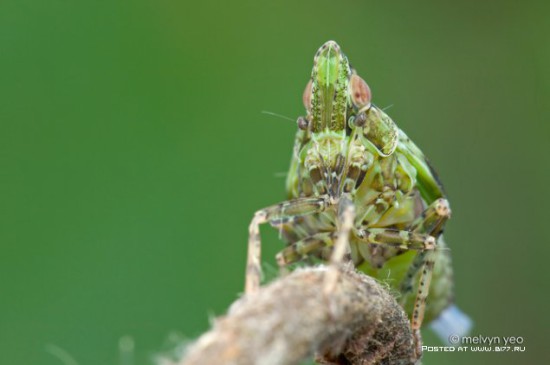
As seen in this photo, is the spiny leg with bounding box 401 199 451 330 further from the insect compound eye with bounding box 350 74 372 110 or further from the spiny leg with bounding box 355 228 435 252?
the insect compound eye with bounding box 350 74 372 110

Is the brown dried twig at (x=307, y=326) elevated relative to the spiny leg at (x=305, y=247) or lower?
lower

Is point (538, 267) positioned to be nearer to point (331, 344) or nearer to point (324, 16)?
point (324, 16)

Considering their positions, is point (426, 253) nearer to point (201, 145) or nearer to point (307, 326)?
point (307, 326)

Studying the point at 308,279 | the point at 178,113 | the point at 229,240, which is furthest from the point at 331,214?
the point at 178,113

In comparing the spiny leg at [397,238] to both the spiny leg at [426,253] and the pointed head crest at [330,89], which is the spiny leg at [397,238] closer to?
the spiny leg at [426,253]

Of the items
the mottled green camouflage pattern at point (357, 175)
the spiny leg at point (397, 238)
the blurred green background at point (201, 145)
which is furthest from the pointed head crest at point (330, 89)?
the blurred green background at point (201, 145)

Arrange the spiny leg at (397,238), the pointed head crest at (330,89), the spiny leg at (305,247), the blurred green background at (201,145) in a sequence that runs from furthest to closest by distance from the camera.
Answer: the blurred green background at (201,145)
the spiny leg at (305,247)
the spiny leg at (397,238)
the pointed head crest at (330,89)
